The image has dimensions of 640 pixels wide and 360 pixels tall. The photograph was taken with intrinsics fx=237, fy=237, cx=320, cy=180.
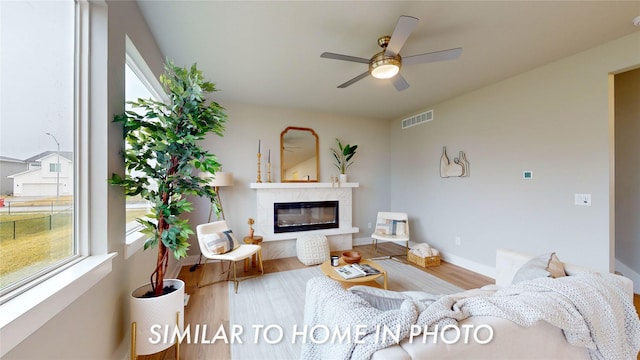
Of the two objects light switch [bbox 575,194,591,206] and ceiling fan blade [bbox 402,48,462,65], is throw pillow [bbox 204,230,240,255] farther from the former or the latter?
light switch [bbox 575,194,591,206]

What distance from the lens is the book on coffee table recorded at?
2348 millimetres

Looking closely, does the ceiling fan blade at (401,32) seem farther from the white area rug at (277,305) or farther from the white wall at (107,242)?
the white area rug at (277,305)

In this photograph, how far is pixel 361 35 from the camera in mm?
2150

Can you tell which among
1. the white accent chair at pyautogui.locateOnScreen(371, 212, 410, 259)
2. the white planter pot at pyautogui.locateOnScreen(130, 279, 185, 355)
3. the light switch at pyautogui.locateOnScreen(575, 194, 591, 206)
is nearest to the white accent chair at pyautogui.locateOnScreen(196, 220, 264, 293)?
the white planter pot at pyautogui.locateOnScreen(130, 279, 185, 355)

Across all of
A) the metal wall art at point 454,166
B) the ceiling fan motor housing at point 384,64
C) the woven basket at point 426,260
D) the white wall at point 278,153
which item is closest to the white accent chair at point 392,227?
the woven basket at point 426,260

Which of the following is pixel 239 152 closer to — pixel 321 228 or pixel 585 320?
pixel 321 228

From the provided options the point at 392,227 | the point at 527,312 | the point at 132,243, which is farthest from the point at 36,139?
the point at 392,227

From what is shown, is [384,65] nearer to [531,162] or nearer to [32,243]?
[531,162]

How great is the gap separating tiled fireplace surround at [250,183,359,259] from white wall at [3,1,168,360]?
2.18 m

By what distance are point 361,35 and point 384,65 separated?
13.5 inches

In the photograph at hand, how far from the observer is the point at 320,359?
120cm

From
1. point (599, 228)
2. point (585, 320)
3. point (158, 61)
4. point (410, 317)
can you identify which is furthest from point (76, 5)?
point (599, 228)

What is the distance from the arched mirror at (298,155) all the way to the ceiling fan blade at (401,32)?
2.52 metres

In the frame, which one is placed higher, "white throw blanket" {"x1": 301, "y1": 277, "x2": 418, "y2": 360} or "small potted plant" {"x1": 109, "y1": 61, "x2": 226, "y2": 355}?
"small potted plant" {"x1": 109, "y1": 61, "x2": 226, "y2": 355}
